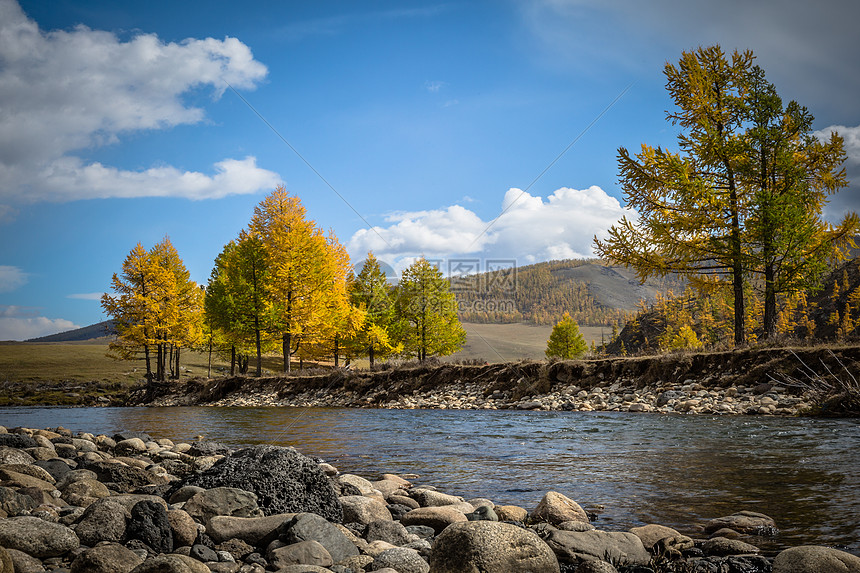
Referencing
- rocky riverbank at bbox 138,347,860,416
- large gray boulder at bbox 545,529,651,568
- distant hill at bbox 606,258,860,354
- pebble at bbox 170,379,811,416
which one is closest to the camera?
large gray boulder at bbox 545,529,651,568

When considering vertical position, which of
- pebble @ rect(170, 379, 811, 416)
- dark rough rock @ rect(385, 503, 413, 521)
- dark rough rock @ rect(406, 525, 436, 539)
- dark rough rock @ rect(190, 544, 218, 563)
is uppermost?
dark rough rock @ rect(190, 544, 218, 563)

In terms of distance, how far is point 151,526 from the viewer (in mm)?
3859

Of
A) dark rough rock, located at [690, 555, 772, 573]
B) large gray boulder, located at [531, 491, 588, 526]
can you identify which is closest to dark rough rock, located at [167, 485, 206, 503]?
large gray boulder, located at [531, 491, 588, 526]

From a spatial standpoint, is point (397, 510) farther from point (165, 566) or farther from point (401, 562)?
point (165, 566)

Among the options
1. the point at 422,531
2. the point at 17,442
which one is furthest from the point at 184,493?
the point at 17,442

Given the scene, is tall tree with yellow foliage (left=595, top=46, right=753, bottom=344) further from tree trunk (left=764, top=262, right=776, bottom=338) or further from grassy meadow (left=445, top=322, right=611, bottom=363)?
grassy meadow (left=445, top=322, right=611, bottom=363)

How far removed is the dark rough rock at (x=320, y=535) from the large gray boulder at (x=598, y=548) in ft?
5.04

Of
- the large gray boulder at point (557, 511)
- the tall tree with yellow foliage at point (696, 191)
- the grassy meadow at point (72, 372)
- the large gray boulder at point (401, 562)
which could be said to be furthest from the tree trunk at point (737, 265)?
the large gray boulder at point (401, 562)

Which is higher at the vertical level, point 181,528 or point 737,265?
point 737,265

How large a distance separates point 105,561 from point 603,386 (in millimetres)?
16751

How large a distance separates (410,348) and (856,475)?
32.2 meters

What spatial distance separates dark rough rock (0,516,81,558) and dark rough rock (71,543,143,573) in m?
0.49

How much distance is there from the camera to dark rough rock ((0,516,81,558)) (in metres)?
3.51

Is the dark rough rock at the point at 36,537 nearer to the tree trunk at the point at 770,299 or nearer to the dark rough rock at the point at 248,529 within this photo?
the dark rough rock at the point at 248,529
